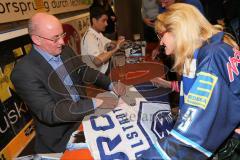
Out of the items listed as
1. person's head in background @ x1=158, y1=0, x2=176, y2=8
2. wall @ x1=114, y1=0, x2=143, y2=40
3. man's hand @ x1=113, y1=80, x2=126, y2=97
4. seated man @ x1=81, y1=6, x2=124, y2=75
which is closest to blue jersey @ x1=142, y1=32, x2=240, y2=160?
man's hand @ x1=113, y1=80, x2=126, y2=97

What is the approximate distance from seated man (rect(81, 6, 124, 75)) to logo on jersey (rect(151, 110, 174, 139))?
44.0 inches

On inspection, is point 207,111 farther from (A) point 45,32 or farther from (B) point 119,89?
(A) point 45,32

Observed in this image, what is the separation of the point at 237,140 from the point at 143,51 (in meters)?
1.72

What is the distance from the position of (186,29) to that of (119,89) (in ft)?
2.62

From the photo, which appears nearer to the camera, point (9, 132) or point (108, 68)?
point (9, 132)

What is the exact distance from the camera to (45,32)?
156 cm

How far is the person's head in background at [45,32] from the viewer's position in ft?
5.09

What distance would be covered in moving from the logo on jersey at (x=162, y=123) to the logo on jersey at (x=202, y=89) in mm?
328

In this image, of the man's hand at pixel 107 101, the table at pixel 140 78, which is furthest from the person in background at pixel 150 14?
the man's hand at pixel 107 101

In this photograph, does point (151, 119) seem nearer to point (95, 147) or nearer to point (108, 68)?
point (95, 147)

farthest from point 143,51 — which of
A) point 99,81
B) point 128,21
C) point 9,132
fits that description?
point 128,21

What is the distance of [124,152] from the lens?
1.01 meters

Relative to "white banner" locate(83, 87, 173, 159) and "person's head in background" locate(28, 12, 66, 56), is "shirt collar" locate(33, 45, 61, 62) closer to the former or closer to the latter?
"person's head in background" locate(28, 12, 66, 56)

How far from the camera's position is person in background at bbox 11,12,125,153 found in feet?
4.59
